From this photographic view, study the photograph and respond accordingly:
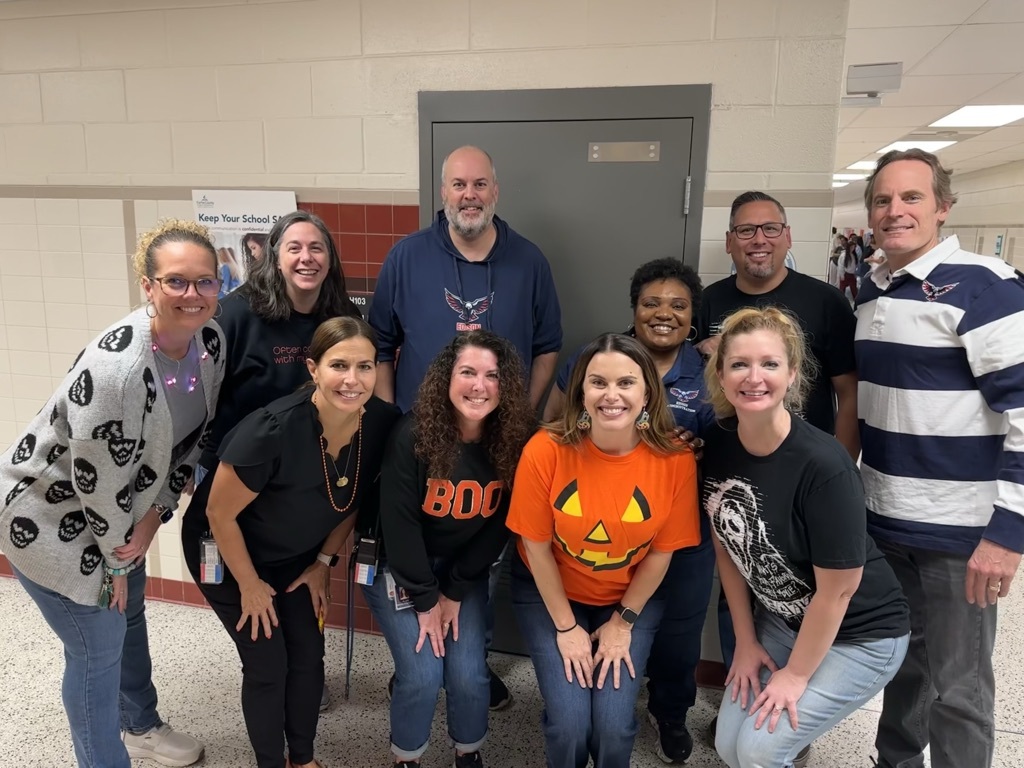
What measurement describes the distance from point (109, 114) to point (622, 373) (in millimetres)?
2592

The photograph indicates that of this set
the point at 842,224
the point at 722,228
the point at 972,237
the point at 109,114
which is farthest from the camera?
the point at 842,224

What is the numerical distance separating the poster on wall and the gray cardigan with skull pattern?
1.13 metres

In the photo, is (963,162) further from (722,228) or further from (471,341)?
(471,341)

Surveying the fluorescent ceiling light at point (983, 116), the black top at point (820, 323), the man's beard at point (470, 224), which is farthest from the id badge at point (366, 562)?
the fluorescent ceiling light at point (983, 116)

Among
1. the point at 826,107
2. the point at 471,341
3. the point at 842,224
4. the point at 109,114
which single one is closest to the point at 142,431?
the point at 471,341

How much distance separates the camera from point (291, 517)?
1.90 metres

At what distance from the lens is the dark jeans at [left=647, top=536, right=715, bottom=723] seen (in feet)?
6.77

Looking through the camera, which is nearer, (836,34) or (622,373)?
(622,373)

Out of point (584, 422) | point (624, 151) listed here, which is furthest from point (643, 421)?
point (624, 151)

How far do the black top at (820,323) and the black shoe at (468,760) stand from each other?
1.51 metres

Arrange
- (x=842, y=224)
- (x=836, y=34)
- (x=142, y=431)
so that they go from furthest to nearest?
(x=842, y=224)
(x=836, y=34)
(x=142, y=431)

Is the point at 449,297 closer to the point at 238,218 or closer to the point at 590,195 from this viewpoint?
the point at 590,195

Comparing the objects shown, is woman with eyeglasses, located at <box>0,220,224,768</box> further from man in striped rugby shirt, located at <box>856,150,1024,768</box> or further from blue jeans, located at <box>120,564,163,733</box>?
man in striped rugby shirt, located at <box>856,150,1024,768</box>

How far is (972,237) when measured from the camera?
11344 millimetres
